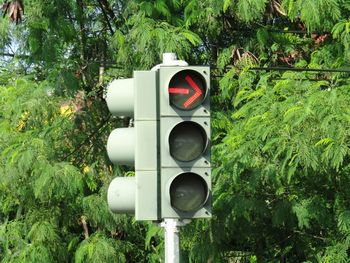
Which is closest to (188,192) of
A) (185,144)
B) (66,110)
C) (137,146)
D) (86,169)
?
(185,144)

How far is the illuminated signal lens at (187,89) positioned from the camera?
5.84m

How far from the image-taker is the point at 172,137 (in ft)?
19.0

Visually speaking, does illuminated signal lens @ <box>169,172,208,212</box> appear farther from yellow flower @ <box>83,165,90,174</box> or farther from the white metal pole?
yellow flower @ <box>83,165,90,174</box>

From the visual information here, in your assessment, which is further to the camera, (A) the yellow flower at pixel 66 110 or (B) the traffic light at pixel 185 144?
(A) the yellow flower at pixel 66 110

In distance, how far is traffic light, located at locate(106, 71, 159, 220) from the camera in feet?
19.1

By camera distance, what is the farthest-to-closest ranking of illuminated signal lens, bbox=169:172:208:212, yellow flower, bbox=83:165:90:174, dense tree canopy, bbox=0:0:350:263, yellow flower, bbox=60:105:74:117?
yellow flower, bbox=60:105:74:117 < yellow flower, bbox=83:165:90:174 < dense tree canopy, bbox=0:0:350:263 < illuminated signal lens, bbox=169:172:208:212

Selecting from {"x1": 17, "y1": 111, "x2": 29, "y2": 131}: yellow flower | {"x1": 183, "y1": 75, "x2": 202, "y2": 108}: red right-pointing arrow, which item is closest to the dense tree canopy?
{"x1": 17, "y1": 111, "x2": 29, "y2": 131}: yellow flower

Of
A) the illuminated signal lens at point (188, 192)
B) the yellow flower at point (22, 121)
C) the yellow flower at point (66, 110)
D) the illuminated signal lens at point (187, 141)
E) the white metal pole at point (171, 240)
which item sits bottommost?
the white metal pole at point (171, 240)

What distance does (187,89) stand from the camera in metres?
5.89

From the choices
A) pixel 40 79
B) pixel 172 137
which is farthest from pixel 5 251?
pixel 172 137

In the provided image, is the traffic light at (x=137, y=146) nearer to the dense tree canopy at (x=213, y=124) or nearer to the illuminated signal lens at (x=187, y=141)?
the illuminated signal lens at (x=187, y=141)

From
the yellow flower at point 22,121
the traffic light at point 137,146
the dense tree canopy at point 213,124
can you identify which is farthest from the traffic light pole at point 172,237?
the yellow flower at point 22,121

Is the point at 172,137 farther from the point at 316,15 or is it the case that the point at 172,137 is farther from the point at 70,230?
the point at 70,230

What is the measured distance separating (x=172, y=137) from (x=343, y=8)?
6068mm
